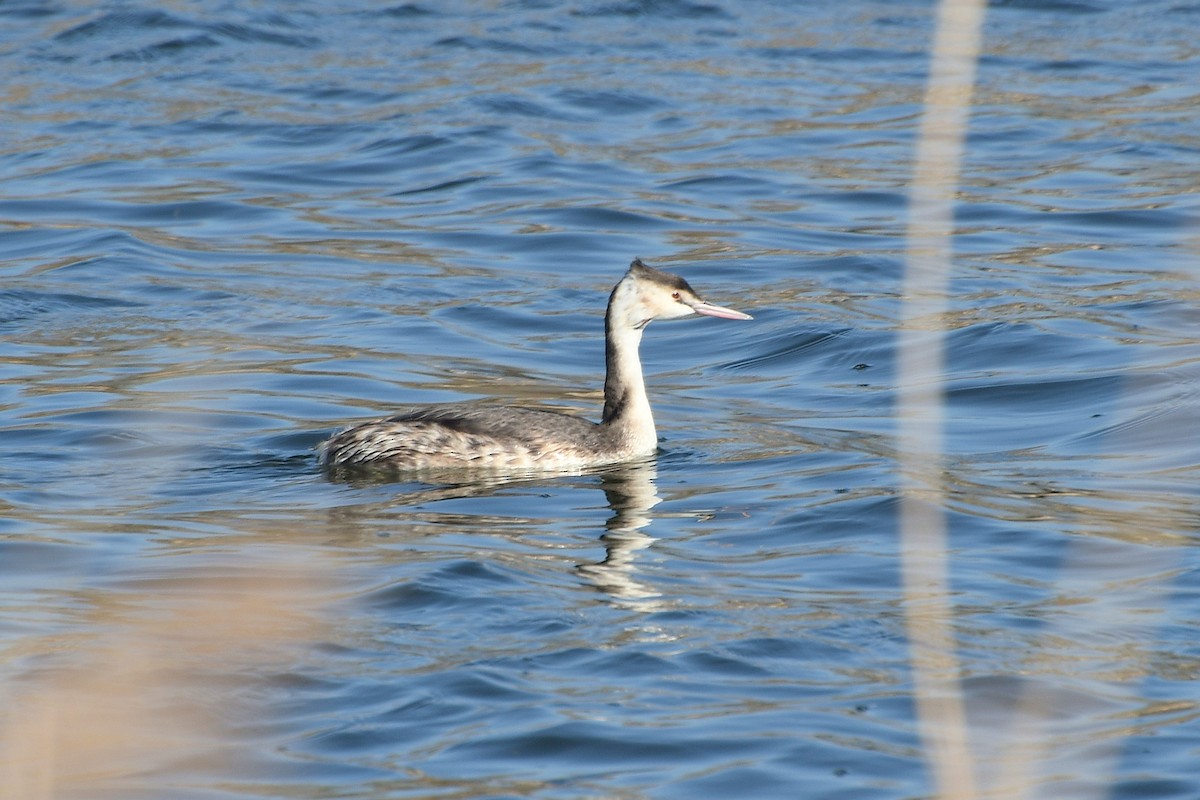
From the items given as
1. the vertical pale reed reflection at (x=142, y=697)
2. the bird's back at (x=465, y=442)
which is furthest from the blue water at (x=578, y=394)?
the bird's back at (x=465, y=442)

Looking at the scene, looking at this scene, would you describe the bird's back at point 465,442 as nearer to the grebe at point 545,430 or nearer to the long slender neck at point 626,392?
the grebe at point 545,430

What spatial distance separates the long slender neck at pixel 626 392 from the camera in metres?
9.91

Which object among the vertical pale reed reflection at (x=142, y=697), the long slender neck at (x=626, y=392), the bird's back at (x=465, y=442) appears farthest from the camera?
the long slender neck at (x=626, y=392)

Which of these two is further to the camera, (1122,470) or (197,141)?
(197,141)

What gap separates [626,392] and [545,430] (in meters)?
0.56

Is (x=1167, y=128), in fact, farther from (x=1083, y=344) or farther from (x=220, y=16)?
(x=220, y=16)

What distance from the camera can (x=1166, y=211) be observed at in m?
15.9

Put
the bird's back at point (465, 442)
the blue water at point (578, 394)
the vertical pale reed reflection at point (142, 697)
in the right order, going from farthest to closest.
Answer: the bird's back at point (465, 442)
the blue water at point (578, 394)
the vertical pale reed reflection at point (142, 697)

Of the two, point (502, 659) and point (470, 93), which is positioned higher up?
point (470, 93)

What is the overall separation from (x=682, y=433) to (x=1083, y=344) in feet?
9.98

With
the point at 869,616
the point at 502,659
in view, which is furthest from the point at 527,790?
the point at 869,616

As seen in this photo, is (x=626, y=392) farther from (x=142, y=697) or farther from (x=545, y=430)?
(x=142, y=697)

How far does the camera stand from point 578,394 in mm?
11469

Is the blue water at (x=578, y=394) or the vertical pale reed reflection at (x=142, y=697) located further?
the blue water at (x=578, y=394)
